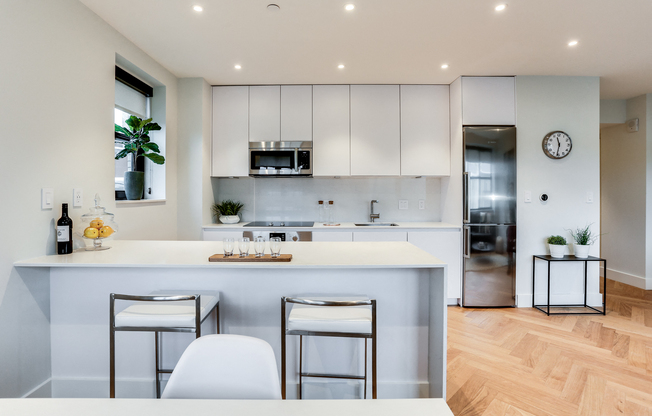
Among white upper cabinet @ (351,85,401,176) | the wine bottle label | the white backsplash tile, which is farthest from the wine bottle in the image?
white upper cabinet @ (351,85,401,176)

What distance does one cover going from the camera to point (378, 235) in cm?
362

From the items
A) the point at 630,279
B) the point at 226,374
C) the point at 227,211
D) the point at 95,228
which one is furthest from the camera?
the point at 630,279

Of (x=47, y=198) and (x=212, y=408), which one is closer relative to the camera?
(x=212, y=408)

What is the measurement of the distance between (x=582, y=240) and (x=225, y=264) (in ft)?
11.9

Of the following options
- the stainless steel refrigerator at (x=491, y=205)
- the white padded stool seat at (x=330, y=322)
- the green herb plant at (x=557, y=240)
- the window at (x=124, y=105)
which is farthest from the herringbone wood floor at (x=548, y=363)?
the window at (x=124, y=105)

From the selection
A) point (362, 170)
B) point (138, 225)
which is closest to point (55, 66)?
point (138, 225)

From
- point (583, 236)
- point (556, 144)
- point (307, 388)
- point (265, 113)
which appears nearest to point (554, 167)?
point (556, 144)

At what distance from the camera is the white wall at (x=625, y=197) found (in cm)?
423

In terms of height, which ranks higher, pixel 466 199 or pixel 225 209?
pixel 466 199

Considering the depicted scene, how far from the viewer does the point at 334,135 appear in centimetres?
381

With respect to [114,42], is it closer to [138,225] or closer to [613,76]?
[138,225]

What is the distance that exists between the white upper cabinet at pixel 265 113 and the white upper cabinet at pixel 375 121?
0.87 meters

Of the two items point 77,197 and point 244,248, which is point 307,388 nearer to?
point 244,248

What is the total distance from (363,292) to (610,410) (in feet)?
5.09
